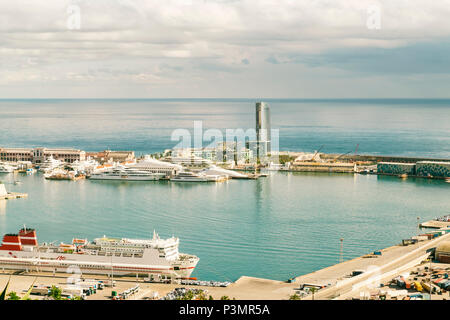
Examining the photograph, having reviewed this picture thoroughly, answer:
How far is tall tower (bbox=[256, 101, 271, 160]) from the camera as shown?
20156mm

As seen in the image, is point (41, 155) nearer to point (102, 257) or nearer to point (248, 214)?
point (248, 214)

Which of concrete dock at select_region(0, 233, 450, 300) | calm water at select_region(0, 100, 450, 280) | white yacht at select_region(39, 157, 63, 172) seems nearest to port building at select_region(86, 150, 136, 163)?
white yacht at select_region(39, 157, 63, 172)

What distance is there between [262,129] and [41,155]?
7.74 metres

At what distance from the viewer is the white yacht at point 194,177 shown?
14.9 m

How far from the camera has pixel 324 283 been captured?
19.5 feet

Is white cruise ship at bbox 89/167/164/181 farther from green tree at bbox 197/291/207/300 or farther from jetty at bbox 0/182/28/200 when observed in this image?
green tree at bbox 197/291/207/300

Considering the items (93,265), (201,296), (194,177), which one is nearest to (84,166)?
(194,177)

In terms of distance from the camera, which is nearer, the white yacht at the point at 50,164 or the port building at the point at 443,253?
the port building at the point at 443,253

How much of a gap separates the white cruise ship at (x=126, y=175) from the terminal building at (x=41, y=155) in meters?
2.55

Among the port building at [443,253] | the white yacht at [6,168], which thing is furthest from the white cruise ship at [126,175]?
the port building at [443,253]

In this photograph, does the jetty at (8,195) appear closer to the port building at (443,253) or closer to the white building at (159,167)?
the white building at (159,167)

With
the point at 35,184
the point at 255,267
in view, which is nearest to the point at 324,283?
the point at 255,267

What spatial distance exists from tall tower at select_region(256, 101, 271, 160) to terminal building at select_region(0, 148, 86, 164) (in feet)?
18.3
